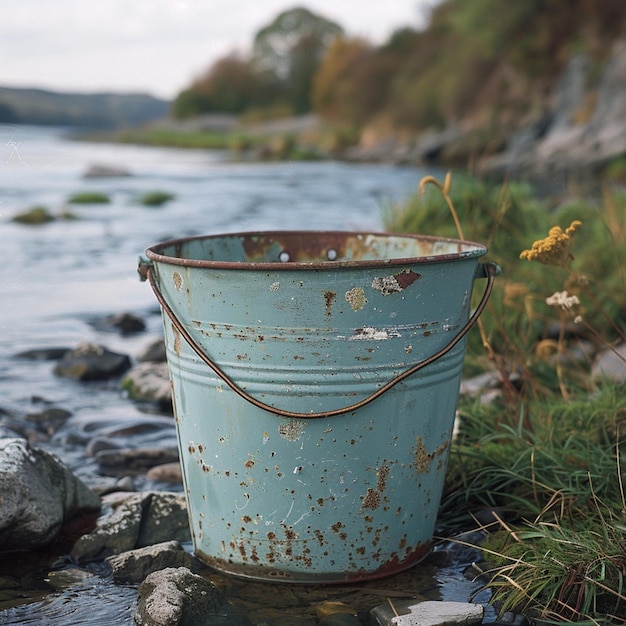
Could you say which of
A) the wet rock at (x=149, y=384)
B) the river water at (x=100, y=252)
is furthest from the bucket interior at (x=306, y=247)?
the wet rock at (x=149, y=384)

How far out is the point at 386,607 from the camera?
7.58 feet

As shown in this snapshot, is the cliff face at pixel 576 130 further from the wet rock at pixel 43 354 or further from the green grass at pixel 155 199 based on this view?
the wet rock at pixel 43 354

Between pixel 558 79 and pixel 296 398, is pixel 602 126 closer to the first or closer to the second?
pixel 558 79

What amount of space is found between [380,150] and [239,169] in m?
7.97

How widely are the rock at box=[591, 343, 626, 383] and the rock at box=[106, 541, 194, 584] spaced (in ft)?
6.51

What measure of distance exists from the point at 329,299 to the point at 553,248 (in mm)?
913

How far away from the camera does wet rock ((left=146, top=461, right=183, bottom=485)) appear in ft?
11.7

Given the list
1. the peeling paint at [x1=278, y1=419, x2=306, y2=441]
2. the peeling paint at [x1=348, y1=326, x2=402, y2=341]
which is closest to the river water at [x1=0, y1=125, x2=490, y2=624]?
the peeling paint at [x1=278, y1=419, x2=306, y2=441]

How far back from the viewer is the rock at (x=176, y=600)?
223 centimetres


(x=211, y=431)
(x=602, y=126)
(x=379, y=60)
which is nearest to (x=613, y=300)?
(x=211, y=431)

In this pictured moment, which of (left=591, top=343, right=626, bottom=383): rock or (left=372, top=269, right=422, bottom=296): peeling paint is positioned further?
(left=591, top=343, right=626, bottom=383): rock

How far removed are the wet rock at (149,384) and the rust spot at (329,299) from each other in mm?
2499

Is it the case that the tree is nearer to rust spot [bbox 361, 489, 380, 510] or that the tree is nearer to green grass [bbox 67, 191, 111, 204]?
green grass [bbox 67, 191, 111, 204]

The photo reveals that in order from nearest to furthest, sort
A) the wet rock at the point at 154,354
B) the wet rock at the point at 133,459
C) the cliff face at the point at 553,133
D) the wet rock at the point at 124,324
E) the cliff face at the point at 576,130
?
1. the wet rock at the point at 133,459
2. the wet rock at the point at 154,354
3. the wet rock at the point at 124,324
4. the cliff face at the point at 576,130
5. the cliff face at the point at 553,133
